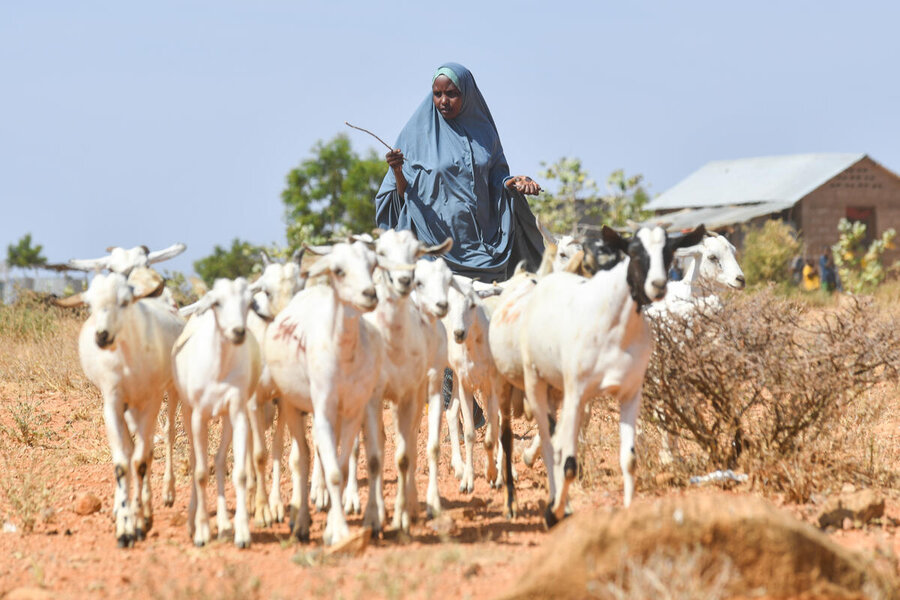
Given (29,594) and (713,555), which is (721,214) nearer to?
(713,555)

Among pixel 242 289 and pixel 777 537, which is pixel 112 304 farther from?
pixel 777 537

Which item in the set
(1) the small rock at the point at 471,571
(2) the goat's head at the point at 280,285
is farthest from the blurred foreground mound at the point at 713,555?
(2) the goat's head at the point at 280,285

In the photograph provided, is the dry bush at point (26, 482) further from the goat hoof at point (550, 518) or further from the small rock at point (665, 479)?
the small rock at point (665, 479)

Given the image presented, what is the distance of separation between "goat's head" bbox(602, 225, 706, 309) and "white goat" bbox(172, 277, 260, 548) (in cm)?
241

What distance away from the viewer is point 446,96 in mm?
11883

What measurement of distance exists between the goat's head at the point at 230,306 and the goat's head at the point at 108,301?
50 centimetres

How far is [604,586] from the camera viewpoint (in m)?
5.18

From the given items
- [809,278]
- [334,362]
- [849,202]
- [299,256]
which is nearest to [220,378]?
[334,362]

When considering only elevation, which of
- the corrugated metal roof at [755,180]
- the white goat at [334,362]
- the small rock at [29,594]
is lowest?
the small rock at [29,594]

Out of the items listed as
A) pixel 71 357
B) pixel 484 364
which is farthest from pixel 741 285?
pixel 71 357

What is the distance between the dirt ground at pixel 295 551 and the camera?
5918 mm

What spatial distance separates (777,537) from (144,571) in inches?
130

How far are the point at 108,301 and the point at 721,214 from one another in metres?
33.5

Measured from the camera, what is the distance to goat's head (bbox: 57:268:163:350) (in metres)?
7.33
